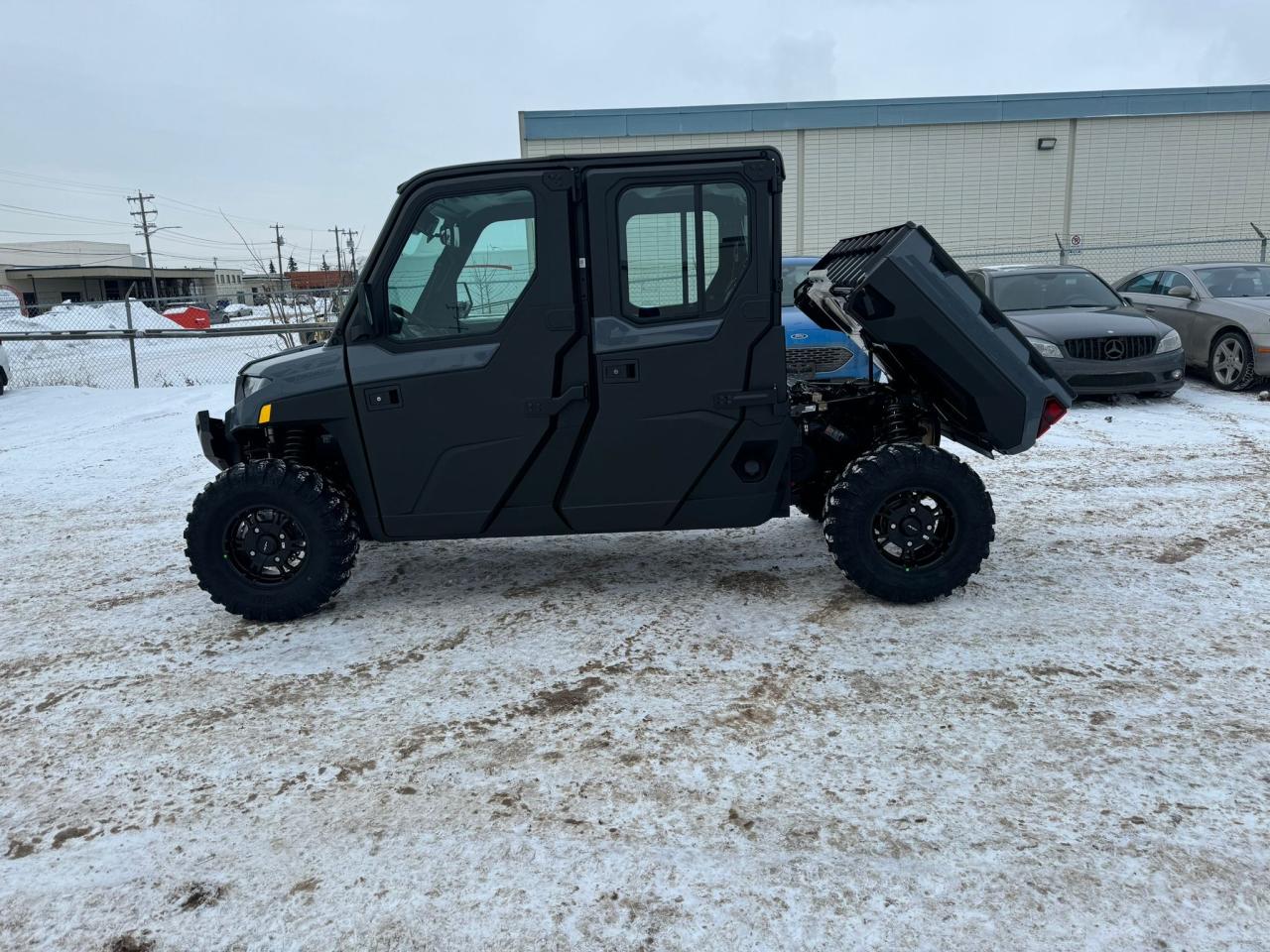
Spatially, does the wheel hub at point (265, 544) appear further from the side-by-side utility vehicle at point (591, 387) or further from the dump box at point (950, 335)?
the dump box at point (950, 335)

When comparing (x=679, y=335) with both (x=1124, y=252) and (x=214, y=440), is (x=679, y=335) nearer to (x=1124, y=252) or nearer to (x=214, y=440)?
(x=214, y=440)

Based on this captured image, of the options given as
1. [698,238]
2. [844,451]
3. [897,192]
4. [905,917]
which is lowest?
[905,917]

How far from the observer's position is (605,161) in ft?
12.9

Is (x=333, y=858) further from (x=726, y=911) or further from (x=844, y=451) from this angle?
(x=844, y=451)

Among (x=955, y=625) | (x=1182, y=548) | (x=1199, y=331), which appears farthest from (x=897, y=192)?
(x=955, y=625)

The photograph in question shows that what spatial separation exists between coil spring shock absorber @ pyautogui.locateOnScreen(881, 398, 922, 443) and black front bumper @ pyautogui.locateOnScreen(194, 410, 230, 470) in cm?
350

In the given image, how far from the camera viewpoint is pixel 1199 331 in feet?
34.1

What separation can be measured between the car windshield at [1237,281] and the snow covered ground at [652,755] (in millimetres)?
6832

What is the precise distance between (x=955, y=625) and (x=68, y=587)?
485 centimetres

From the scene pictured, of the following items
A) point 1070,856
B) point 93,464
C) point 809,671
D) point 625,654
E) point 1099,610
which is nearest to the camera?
point 1070,856

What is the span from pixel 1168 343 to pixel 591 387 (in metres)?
7.92

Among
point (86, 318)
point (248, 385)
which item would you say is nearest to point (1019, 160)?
point (248, 385)

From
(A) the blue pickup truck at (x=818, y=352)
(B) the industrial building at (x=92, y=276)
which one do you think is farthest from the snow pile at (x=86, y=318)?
(B) the industrial building at (x=92, y=276)

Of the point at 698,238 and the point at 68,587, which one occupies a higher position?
the point at 698,238
